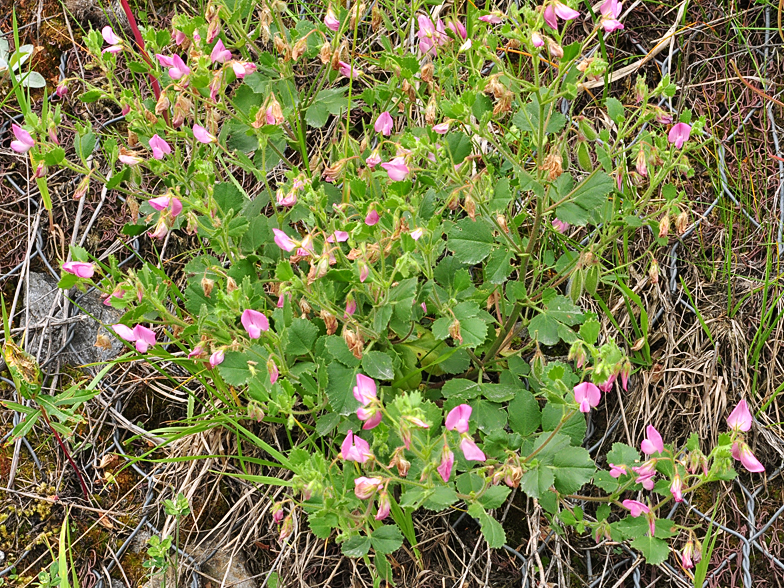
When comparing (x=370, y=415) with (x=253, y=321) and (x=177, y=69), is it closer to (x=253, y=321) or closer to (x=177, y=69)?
(x=253, y=321)

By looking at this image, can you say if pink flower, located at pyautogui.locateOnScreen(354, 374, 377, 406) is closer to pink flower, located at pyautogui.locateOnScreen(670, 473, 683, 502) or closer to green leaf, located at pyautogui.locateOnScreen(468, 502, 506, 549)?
green leaf, located at pyautogui.locateOnScreen(468, 502, 506, 549)

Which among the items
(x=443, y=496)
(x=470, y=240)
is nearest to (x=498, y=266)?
(x=470, y=240)

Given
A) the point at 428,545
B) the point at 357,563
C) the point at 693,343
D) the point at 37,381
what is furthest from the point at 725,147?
the point at 37,381

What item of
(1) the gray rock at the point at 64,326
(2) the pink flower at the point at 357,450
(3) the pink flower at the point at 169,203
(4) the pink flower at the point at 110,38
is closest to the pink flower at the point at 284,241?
(3) the pink flower at the point at 169,203

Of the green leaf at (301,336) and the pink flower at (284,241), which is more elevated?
the pink flower at (284,241)

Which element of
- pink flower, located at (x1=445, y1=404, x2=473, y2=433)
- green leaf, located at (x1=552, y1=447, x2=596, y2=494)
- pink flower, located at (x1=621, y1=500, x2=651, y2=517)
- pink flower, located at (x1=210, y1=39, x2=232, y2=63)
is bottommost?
pink flower, located at (x1=621, y1=500, x2=651, y2=517)

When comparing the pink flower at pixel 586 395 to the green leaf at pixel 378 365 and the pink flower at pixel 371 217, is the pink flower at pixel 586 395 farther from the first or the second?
the pink flower at pixel 371 217

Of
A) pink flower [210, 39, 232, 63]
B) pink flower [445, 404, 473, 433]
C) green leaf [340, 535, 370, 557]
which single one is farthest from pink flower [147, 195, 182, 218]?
green leaf [340, 535, 370, 557]
